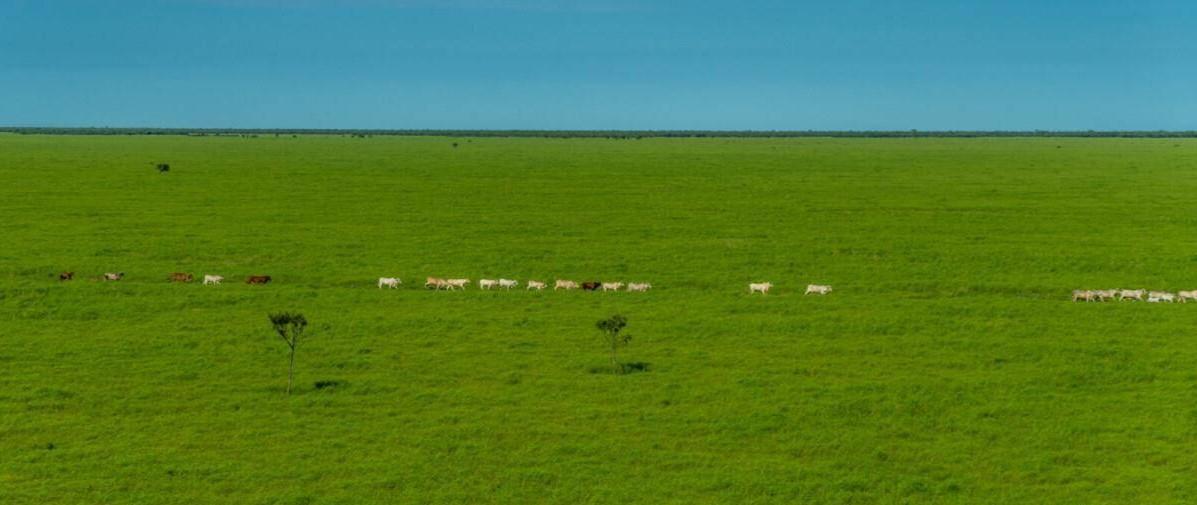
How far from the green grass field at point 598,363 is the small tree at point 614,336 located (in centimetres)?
52

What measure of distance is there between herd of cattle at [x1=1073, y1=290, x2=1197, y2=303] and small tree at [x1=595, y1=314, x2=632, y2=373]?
584 inches

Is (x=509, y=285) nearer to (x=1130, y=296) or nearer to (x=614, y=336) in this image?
(x=614, y=336)

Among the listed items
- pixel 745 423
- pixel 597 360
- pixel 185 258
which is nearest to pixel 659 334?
pixel 597 360

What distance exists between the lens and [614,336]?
25.9m

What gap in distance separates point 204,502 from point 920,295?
77.2 feet

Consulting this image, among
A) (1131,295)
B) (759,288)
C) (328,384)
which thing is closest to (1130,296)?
(1131,295)

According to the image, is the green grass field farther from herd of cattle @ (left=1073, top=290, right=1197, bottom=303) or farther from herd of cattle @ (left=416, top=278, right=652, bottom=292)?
herd of cattle @ (left=1073, top=290, right=1197, bottom=303)

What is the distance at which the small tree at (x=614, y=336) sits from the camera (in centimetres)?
2527

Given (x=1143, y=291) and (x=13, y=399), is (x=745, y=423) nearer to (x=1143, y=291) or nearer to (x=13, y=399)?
(x=13, y=399)

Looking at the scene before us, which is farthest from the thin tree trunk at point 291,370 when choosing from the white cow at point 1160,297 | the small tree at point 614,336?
the white cow at point 1160,297

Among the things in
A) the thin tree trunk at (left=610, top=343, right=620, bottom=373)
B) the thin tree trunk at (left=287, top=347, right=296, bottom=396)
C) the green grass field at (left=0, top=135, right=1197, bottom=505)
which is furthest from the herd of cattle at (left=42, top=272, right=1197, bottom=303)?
the thin tree trunk at (left=287, top=347, right=296, bottom=396)

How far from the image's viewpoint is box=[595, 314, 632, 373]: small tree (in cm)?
2527

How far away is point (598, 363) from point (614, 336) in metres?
0.88

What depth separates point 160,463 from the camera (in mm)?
18969
